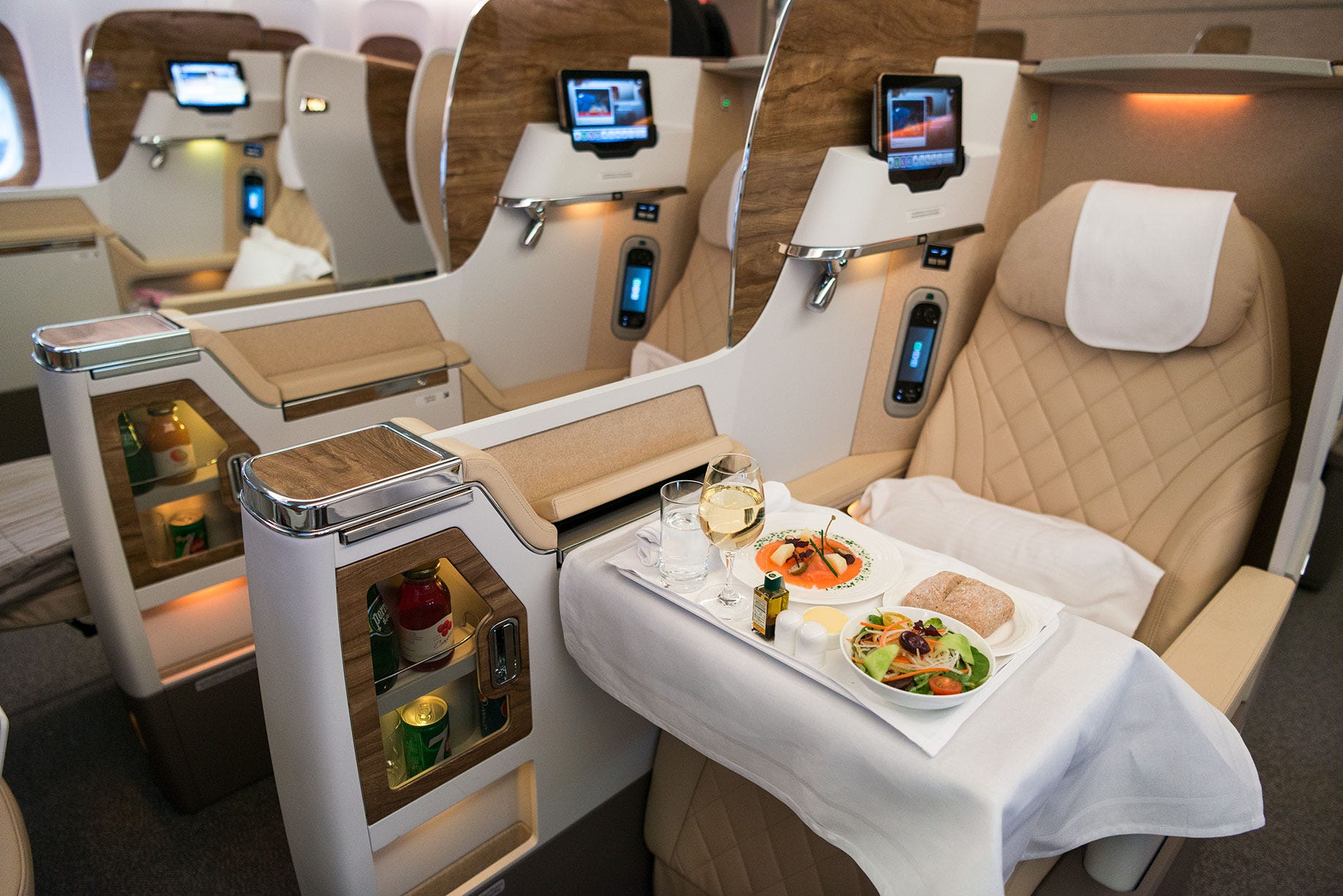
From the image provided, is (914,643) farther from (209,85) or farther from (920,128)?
(209,85)

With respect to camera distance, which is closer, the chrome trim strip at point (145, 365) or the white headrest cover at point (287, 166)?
the chrome trim strip at point (145, 365)

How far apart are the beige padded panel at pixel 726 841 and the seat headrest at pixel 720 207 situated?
1.52 metres

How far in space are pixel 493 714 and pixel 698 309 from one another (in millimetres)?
1632

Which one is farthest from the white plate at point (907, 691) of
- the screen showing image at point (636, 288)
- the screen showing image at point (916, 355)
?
the screen showing image at point (636, 288)

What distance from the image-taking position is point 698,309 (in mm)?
2740

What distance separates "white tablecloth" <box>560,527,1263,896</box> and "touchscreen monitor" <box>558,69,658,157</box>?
1619mm

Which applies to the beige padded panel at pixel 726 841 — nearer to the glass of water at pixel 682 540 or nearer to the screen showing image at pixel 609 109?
the glass of water at pixel 682 540

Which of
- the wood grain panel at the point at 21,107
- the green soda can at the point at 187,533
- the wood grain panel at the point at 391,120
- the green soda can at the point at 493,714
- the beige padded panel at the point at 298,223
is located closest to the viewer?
the green soda can at the point at 493,714

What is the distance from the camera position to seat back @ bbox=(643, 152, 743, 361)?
2.59 m

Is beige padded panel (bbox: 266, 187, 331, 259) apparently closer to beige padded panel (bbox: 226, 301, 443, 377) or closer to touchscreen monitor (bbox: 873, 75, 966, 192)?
beige padded panel (bbox: 226, 301, 443, 377)

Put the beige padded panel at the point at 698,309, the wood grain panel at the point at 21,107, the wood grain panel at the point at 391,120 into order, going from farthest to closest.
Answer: the wood grain panel at the point at 21,107 < the wood grain panel at the point at 391,120 < the beige padded panel at the point at 698,309

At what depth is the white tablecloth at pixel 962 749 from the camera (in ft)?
3.12

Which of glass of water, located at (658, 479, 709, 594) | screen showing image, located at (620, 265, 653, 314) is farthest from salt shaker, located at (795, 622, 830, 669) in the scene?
screen showing image, located at (620, 265, 653, 314)

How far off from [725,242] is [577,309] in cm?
60
